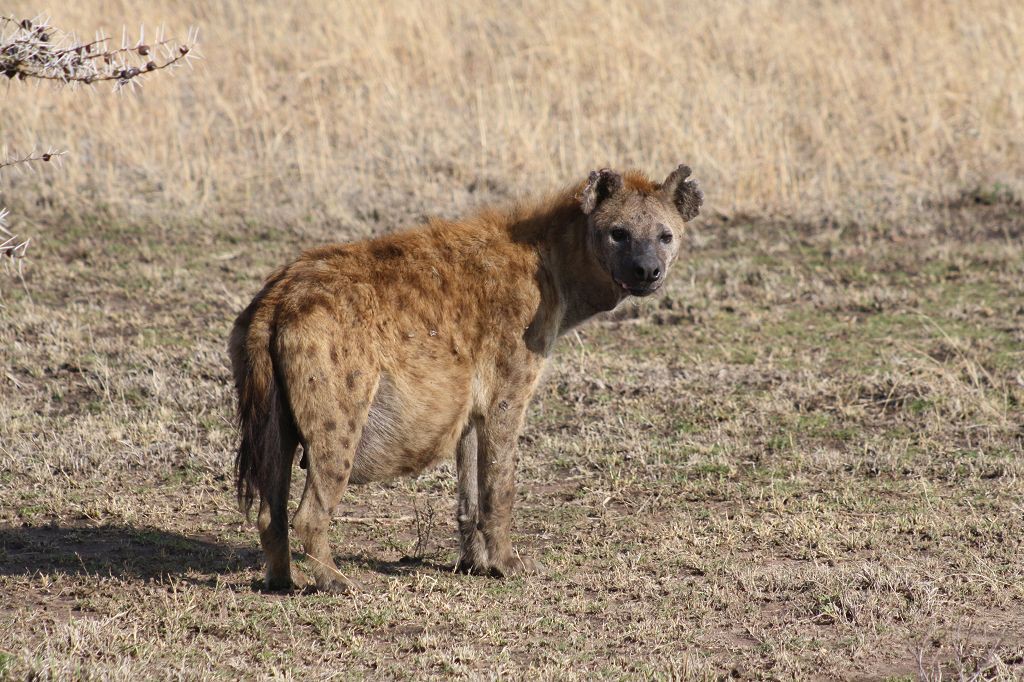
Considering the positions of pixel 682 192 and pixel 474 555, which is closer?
pixel 474 555

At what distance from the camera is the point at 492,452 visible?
5.05m

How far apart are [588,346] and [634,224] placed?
287 cm

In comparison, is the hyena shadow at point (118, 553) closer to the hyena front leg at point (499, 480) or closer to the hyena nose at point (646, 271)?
the hyena front leg at point (499, 480)

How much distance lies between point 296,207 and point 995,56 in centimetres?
653

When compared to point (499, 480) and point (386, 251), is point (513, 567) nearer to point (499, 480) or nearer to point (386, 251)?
point (499, 480)

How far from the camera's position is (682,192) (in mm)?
5457

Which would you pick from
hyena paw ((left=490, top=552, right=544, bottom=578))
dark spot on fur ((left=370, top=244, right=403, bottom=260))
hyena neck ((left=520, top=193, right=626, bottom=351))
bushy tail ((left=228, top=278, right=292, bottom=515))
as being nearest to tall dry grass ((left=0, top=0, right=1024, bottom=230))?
hyena neck ((left=520, top=193, right=626, bottom=351))

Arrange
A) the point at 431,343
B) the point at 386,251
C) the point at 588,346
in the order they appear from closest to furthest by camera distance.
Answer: the point at 431,343 → the point at 386,251 → the point at 588,346

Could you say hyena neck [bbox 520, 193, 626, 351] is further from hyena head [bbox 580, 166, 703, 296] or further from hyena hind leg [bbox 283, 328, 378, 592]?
hyena hind leg [bbox 283, 328, 378, 592]

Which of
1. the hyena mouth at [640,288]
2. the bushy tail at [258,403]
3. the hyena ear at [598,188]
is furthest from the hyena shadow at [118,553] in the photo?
the hyena ear at [598,188]

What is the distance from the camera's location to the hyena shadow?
4.96m

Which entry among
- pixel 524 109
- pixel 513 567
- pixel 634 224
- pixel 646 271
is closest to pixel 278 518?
pixel 513 567

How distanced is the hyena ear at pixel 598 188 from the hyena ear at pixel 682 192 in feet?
0.74

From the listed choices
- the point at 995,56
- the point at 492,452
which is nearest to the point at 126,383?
the point at 492,452
